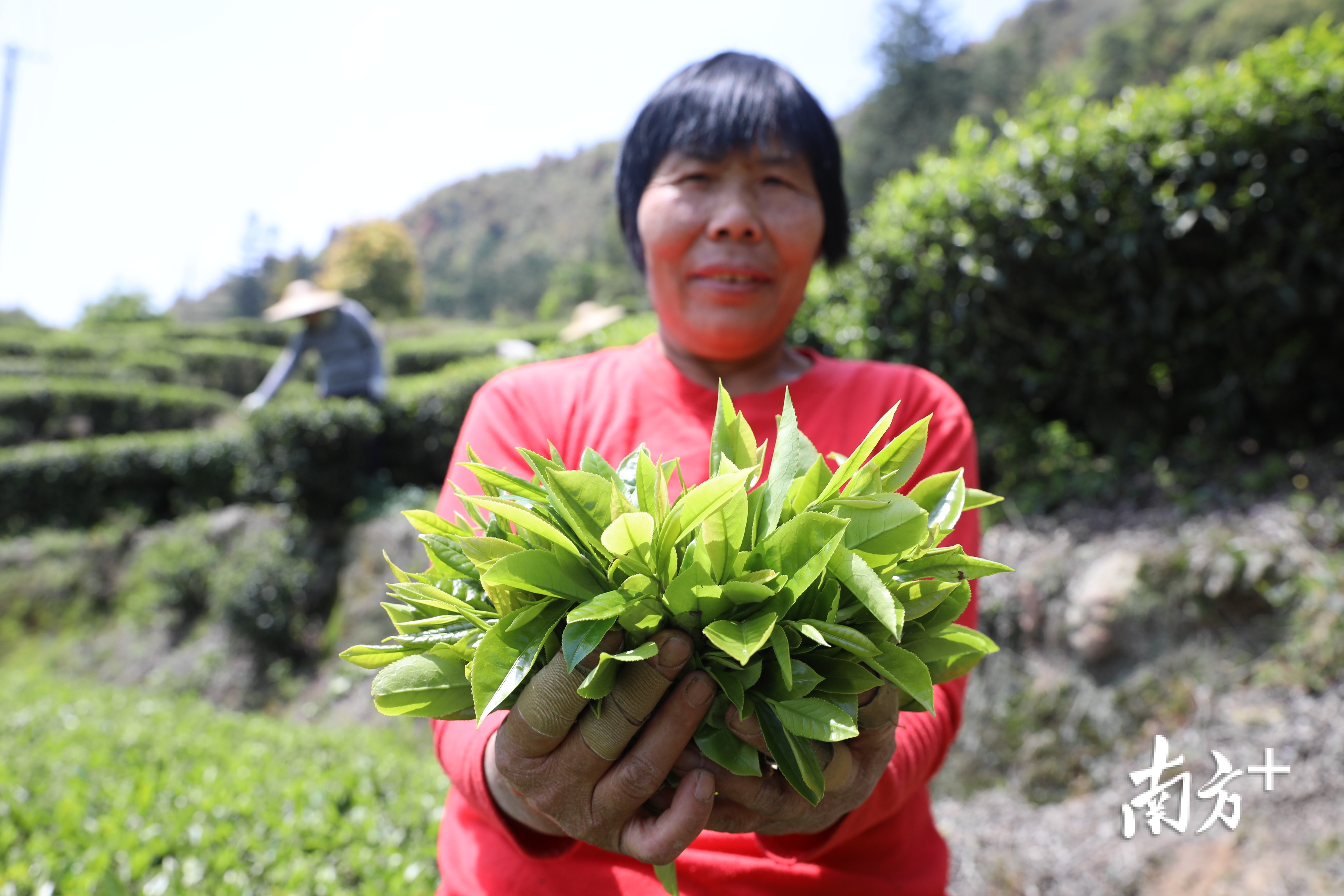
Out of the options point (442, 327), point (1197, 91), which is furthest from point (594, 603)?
point (442, 327)

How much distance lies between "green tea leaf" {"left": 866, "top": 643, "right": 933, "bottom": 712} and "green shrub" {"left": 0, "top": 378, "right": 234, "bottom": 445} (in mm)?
14073

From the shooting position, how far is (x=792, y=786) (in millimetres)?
985

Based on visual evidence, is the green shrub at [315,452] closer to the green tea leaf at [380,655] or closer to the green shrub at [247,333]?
the green tea leaf at [380,655]

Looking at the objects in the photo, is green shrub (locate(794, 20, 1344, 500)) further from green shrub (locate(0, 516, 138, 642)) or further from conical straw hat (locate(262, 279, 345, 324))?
green shrub (locate(0, 516, 138, 642))

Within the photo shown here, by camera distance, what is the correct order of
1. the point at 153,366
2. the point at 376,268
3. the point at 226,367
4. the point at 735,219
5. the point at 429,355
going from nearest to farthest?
the point at 735,219
the point at 429,355
the point at 153,366
the point at 226,367
the point at 376,268

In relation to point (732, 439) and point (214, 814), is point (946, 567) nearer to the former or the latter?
point (732, 439)

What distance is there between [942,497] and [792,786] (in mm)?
420

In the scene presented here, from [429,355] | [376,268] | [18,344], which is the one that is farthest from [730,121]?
[376,268]

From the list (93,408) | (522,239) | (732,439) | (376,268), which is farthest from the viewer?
(522,239)

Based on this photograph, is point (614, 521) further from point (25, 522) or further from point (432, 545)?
point (25, 522)

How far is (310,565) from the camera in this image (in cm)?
664

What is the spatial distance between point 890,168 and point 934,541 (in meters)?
29.5

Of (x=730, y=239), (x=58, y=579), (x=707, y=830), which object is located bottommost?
(x=58, y=579)

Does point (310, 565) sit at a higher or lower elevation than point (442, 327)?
higher
